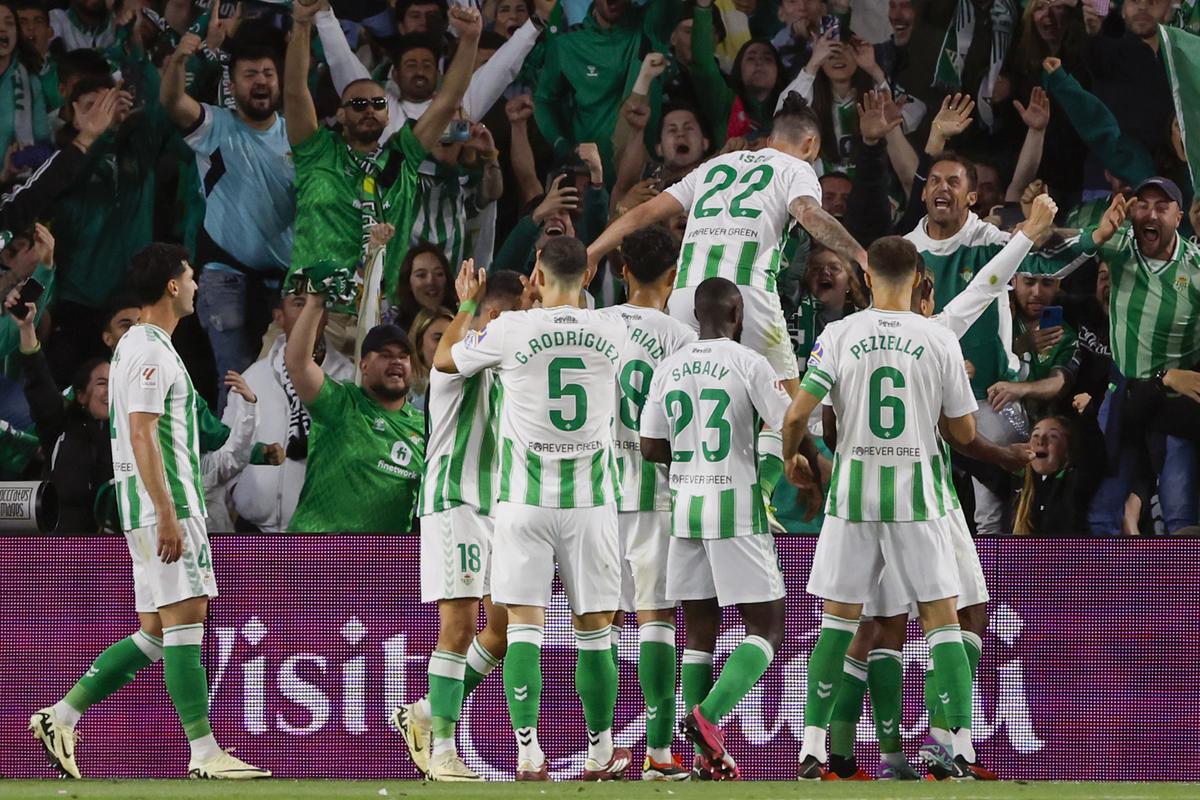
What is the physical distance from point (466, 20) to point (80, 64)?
96.0 inches

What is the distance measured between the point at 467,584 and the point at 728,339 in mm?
1511

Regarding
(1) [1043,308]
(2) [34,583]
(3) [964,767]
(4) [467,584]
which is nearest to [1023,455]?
(3) [964,767]

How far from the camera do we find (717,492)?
668 cm

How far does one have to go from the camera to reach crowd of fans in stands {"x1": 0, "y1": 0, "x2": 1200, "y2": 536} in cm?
955

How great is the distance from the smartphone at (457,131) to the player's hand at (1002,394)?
136 inches

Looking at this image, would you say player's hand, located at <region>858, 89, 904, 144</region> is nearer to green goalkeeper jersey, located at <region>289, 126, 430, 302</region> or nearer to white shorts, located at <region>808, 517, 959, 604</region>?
green goalkeeper jersey, located at <region>289, 126, 430, 302</region>

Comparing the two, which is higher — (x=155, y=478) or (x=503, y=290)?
(x=503, y=290)

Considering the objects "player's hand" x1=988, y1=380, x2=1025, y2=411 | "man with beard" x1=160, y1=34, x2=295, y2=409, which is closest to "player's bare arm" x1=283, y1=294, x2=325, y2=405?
"man with beard" x1=160, y1=34, x2=295, y2=409

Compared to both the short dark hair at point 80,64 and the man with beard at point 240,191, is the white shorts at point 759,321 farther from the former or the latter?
the short dark hair at point 80,64

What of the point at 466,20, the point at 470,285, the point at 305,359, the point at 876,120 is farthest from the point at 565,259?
the point at 466,20

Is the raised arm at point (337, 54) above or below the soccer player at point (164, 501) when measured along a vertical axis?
above

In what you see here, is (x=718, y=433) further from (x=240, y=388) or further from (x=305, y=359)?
(x=240, y=388)

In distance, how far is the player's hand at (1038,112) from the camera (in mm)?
9961

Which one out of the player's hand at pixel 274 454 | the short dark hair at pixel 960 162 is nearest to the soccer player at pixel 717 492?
the short dark hair at pixel 960 162
